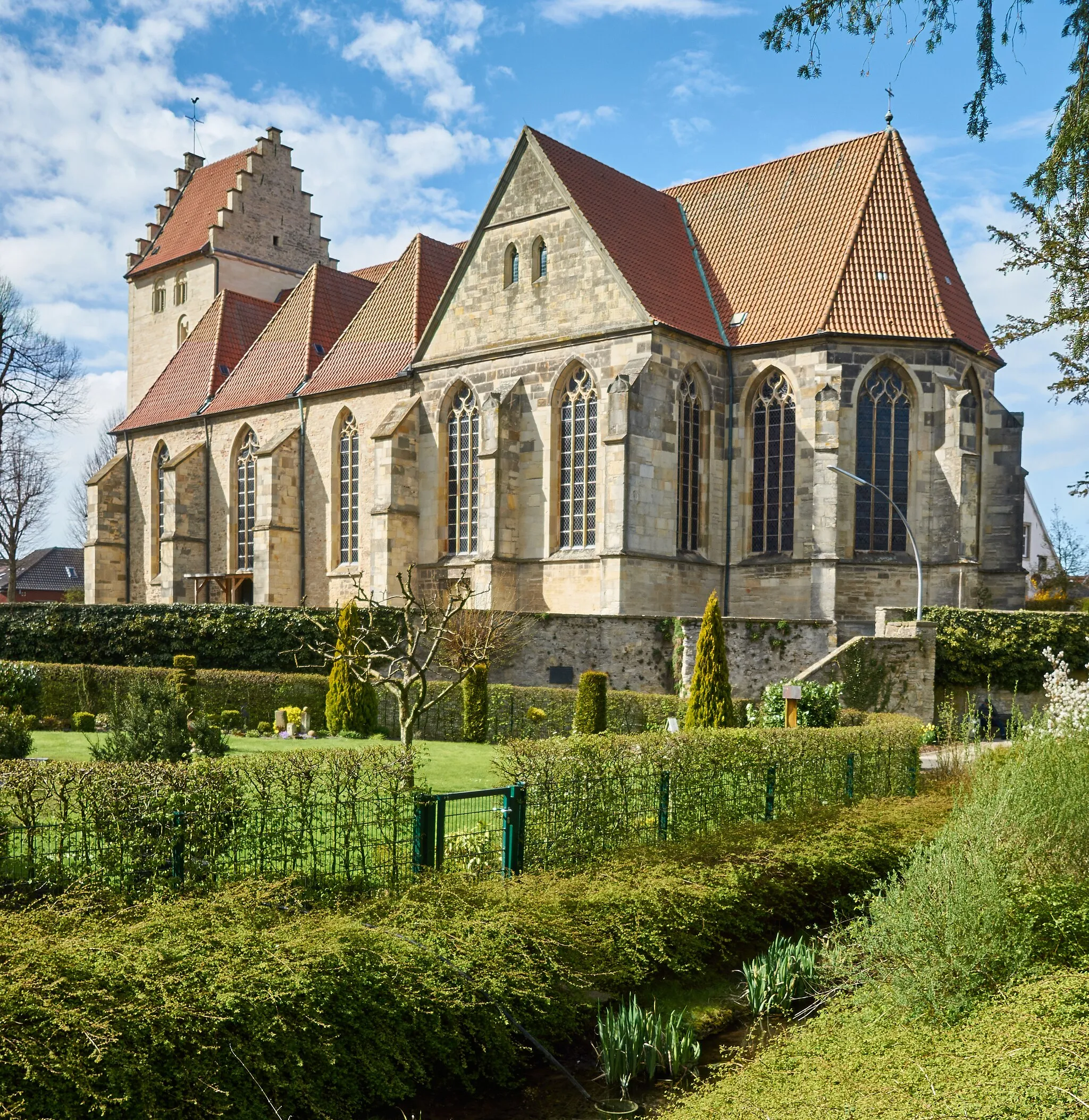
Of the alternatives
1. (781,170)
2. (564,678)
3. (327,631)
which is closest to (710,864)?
(564,678)

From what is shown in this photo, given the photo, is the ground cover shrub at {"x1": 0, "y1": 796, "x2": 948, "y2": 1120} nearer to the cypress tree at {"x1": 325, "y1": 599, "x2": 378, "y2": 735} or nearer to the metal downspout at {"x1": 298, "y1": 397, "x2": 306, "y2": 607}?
the cypress tree at {"x1": 325, "y1": 599, "x2": 378, "y2": 735}

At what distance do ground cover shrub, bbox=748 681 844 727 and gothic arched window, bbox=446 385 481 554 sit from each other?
12404mm

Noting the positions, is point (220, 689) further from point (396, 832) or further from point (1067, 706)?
point (1067, 706)

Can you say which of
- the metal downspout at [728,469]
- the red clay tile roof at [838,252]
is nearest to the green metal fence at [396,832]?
the metal downspout at [728,469]

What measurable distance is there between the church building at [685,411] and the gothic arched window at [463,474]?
0.08 metres

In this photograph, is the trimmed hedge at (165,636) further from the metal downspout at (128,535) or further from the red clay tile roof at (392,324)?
the metal downspout at (128,535)

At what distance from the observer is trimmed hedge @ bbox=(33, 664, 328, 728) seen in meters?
23.3

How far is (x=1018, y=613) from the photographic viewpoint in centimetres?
Result: 2489

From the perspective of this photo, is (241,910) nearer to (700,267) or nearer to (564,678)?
(564,678)

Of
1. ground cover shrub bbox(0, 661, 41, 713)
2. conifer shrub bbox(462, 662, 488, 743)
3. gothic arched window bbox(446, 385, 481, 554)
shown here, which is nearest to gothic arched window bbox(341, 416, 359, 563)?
gothic arched window bbox(446, 385, 481, 554)

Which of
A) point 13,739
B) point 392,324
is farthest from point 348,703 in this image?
point 392,324

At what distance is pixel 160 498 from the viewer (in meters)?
42.8

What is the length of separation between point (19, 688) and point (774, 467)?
18297mm

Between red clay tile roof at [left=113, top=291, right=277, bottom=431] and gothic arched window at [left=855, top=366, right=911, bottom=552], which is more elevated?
red clay tile roof at [left=113, top=291, right=277, bottom=431]
